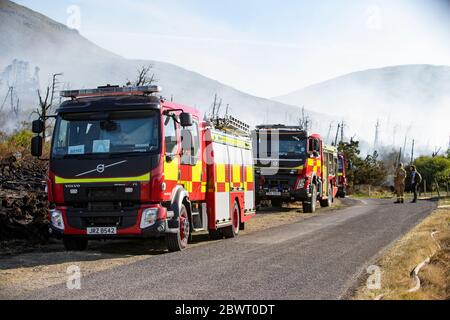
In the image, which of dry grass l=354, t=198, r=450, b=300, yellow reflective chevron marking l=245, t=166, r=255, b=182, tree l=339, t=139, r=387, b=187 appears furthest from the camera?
tree l=339, t=139, r=387, b=187

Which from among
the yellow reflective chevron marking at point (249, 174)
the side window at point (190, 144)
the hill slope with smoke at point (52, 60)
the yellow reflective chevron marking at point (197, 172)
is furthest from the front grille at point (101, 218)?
the hill slope with smoke at point (52, 60)

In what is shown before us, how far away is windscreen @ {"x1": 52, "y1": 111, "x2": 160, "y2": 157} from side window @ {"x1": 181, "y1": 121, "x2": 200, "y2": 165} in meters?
0.97

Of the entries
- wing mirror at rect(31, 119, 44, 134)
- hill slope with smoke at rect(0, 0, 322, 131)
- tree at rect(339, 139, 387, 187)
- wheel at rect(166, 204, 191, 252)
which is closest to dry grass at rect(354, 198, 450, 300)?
wheel at rect(166, 204, 191, 252)

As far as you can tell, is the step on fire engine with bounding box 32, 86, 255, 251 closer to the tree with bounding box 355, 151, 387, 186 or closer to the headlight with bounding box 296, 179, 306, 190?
the headlight with bounding box 296, 179, 306, 190

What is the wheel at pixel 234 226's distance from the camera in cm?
1661

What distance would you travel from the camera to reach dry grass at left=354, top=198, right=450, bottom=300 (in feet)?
26.7

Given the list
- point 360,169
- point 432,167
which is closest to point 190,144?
point 360,169

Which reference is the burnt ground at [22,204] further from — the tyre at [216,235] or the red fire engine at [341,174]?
the red fire engine at [341,174]

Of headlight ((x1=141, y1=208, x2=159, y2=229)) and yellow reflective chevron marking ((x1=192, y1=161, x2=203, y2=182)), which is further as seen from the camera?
yellow reflective chevron marking ((x1=192, y1=161, x2=203, y2=182))

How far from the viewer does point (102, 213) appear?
12430mm

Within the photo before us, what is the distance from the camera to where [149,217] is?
1230cm

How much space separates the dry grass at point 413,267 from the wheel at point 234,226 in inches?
163
